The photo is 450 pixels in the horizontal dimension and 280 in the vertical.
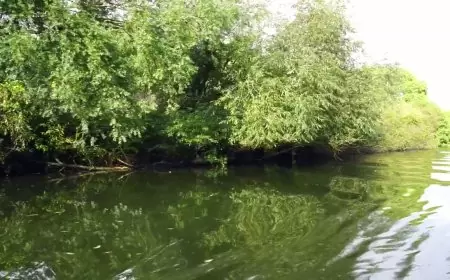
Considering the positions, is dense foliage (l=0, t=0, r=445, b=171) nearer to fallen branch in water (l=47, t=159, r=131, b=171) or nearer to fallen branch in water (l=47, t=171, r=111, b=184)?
fallen branch in water (l=47, t=159, r=131, b=171)

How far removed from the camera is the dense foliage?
15172mm

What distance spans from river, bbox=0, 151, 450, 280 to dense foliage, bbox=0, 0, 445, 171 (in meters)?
3.12

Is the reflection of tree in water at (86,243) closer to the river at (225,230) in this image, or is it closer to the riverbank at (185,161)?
the river at (225,230)

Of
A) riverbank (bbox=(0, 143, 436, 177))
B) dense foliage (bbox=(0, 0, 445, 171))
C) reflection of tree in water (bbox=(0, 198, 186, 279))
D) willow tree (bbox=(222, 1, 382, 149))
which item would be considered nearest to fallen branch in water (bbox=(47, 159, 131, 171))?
riverbank (bbox=(0, 143, 436, 177))

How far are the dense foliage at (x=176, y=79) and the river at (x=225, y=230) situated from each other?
123 inches

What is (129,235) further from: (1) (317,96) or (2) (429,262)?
(1) (317,96)

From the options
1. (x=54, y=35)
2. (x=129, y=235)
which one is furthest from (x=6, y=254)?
(x=54, y=35)

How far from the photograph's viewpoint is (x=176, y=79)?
1886cm

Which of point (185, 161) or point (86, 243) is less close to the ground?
point (185, 161)

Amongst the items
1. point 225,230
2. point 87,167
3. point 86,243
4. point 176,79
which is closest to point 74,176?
point 87,167

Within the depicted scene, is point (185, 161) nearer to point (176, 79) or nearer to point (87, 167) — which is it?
point (87, 167)

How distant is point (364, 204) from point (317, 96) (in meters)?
10.6

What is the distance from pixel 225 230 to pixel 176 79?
9737mm

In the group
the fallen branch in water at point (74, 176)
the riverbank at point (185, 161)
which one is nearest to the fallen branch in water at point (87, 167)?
the riverbank at point (185, 161)
